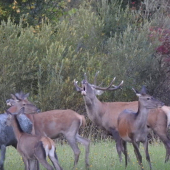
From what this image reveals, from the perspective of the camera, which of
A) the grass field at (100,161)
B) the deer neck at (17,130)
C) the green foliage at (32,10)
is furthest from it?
the green foliage at (32,10)

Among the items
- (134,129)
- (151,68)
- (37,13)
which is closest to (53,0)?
(37,13)

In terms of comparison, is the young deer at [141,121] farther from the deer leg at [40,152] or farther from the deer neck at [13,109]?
the deer neck at [13,109]

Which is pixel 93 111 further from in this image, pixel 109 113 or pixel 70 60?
pixel 70 60

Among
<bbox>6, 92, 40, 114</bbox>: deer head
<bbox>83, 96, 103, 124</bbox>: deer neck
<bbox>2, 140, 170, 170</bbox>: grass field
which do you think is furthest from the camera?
<bbox>83, 96, 103, 124</bbox>: deer neck

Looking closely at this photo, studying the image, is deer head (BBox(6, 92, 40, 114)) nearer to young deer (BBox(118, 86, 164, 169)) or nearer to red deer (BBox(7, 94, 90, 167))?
red deer (BBox(7, 94, 90, 167))

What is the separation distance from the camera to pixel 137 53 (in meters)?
15.8

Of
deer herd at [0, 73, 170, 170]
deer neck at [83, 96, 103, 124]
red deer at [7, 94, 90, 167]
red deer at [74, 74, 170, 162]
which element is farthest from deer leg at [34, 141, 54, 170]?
deer neck at [83, 96, 103, 124]

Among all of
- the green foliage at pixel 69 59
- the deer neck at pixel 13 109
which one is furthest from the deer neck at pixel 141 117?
the green foliage at pixel 69 59

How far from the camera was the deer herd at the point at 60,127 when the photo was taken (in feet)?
25.4

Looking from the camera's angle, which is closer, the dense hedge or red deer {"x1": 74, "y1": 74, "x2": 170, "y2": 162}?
red deer {"x1": 74, "y1": 74, "x2": 170, "y2": 162}

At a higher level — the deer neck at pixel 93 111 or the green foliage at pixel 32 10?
the green foliage at pixel 32 10

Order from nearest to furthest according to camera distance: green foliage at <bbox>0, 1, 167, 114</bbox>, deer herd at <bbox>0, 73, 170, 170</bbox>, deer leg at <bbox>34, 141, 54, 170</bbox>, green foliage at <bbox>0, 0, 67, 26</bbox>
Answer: deer leg at <bbox>34, 141, 54, 170</bbox> → deer herd at <bbox>0, 73, 170, 170</bbox> → green foliage at <bbox>0, 1, 167, 114</bbox> → green foliage at <bbox>0, 0, 67, 26</bbox>

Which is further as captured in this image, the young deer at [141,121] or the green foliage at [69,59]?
the green foliage at [69,59]

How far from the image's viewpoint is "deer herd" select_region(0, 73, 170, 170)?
773 cm
